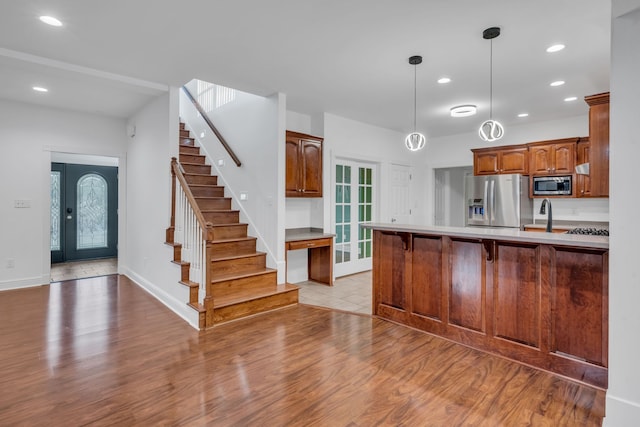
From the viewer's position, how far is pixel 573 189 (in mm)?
5289

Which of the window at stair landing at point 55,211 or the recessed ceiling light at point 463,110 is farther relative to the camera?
the window at stair landing at point 55,211

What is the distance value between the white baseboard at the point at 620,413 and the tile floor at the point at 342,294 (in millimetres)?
2283

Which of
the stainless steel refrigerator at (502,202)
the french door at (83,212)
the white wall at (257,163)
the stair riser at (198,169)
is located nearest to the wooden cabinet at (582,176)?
the stainless steel refrigerator at (502,202)

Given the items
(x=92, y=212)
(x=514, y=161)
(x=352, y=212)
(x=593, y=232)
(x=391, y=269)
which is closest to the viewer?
(x=391, y=269)

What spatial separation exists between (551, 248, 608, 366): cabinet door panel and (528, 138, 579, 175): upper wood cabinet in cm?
371

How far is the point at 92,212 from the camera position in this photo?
7.00 meters

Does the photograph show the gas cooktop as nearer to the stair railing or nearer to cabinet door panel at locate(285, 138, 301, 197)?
cabinet door panel at locate(285, 138, 301, 197)

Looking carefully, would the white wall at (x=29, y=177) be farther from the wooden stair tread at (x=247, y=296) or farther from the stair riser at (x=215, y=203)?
the wooden stair tread at (x=247, y=296)

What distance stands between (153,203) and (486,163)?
223 inches

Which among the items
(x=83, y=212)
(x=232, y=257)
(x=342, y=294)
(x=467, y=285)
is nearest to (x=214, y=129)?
(x=232, y=257)

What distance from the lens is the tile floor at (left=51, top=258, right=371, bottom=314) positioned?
4.26 m

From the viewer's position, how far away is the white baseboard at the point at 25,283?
4.69m

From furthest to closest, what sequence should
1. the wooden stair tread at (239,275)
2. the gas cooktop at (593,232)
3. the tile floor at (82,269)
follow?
the tile floor at (82,269), the wooden stair tread at (239,275), the gas cooktop at (593,232)

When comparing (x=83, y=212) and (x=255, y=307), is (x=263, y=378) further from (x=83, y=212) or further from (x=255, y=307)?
(x=83, y=212)
